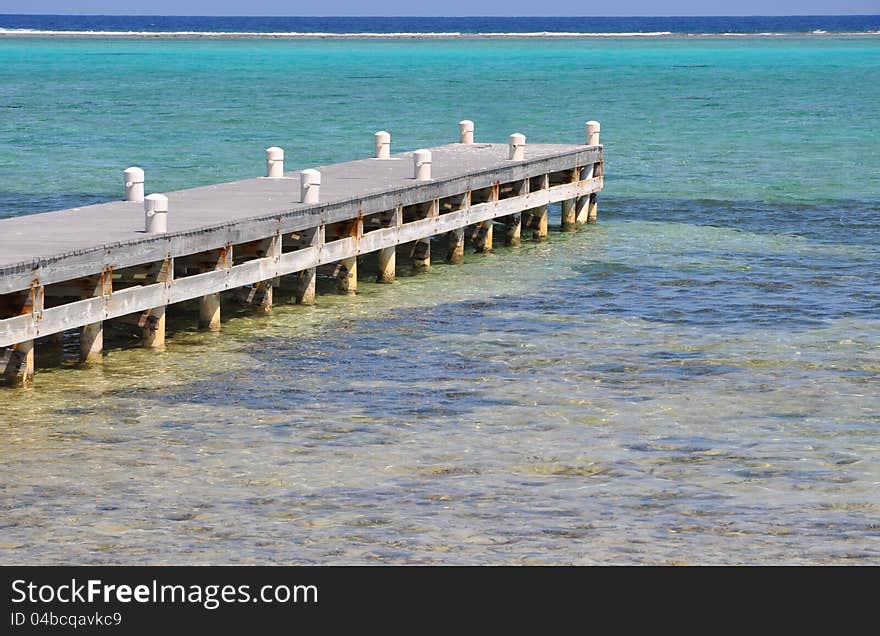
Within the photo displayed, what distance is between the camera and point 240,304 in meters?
21.5

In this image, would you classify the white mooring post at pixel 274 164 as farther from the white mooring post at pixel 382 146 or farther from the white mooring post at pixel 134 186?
the white mooring post at pixel 382 146

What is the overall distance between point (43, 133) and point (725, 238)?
1112 inches

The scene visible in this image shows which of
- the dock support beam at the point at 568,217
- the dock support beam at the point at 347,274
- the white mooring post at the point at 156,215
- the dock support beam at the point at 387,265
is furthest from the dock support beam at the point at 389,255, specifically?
the dock support beam at the point at 568,217

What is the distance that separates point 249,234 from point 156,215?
1.66m

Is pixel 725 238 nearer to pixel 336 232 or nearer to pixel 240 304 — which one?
pixel 336 232

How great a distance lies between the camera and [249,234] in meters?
20.0

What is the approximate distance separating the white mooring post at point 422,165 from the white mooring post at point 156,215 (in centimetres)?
649

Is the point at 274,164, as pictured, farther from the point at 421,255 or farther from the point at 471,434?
the point at 471,434

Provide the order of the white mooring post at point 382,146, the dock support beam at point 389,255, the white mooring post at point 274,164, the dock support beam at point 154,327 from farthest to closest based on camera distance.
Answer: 1. the white mooring post at point 382,146
2. the white mooring post at point 274,164
3. the dock support beam at point 389,255
4. the dock support beam at point 154,327

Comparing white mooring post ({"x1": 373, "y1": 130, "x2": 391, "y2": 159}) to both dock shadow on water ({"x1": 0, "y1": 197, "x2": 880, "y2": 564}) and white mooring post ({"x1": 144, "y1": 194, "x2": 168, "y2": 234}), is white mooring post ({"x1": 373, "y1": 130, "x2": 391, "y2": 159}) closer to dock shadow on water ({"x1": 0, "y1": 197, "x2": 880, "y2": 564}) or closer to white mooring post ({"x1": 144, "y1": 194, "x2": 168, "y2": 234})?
dock shadow on water ({"x1": 0, "y1": 197, "x2": 880, "y2": 564})

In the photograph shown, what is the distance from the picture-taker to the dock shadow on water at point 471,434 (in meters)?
12.7

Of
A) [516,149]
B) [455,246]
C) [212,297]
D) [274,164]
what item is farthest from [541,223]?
[212,297]

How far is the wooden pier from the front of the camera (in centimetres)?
1722
